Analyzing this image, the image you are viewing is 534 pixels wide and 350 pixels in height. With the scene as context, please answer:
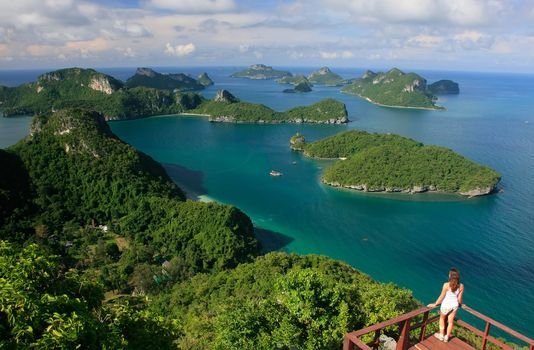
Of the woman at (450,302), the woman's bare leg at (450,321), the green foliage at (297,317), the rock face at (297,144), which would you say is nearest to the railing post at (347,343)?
the woman at (450,302)

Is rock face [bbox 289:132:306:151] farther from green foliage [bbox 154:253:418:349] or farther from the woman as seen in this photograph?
the woman

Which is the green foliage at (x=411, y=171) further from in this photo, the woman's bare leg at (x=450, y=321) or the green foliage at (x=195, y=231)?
the woman's bare leg at (x=450, y=321)

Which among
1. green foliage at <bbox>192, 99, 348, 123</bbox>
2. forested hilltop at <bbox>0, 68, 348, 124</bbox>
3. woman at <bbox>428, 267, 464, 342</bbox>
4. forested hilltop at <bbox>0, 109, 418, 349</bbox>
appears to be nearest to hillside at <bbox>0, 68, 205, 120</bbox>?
forested hilltop at <bbox>0, 68, 348, 124</bbox>

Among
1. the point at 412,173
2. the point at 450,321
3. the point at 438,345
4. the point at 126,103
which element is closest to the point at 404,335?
the point at 438,345

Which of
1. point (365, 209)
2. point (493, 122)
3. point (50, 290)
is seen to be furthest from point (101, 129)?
point (493, 122)

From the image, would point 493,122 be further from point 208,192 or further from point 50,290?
point 50,290
